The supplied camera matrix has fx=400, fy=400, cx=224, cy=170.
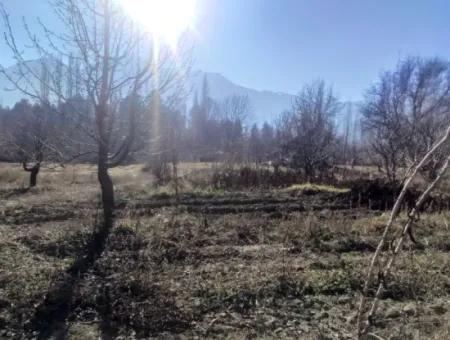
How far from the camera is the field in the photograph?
11.5 ft

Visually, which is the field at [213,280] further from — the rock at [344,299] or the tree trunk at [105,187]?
the tree trunk at [105,187]

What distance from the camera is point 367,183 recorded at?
1269 centimetres

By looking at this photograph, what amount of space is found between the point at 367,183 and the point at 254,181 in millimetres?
5552

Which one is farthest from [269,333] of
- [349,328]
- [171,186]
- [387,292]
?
[171,186]

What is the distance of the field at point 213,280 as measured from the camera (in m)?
3.50

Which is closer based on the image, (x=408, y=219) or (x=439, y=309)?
(x=408, y=219)

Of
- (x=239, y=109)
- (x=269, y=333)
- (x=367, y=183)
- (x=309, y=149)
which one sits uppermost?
(x=239, y=109)

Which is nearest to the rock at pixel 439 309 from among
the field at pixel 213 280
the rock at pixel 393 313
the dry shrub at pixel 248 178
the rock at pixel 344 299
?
the field at pixel 213 280

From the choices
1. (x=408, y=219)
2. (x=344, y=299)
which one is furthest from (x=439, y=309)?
(x=408, y=219)

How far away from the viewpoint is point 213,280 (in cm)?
456

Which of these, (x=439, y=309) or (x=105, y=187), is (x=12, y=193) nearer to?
(x=105, y=187)

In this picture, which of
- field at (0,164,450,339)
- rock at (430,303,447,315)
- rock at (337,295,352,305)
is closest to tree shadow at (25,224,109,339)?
field at (0,164,450,339)

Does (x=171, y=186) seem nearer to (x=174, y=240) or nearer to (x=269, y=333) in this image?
(x=174, y=240)

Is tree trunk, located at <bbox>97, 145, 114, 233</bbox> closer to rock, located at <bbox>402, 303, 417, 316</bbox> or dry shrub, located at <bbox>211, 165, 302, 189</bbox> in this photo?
rock, located at <bbox>402, 303, 417, 316</bbox>
